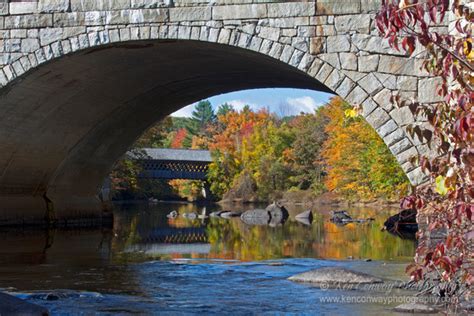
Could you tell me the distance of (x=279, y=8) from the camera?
10430 millimetres

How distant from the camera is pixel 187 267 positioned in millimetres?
12070

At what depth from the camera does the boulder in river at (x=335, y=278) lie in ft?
32.4

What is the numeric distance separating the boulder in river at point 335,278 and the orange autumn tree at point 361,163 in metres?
13.7

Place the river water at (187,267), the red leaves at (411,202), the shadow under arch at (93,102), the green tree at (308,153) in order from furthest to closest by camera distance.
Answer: the green tree at (308,153) → the shadow under arch at (93,102) → the river water at (187,267) → the red leaves at (411,202)

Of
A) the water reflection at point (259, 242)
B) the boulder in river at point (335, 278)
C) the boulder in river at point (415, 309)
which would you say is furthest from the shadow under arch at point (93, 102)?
the boulder in river at point (415, 309)

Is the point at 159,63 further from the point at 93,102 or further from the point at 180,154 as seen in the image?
the point at 180,154

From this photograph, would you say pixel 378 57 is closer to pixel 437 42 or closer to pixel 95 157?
pixel 437 42

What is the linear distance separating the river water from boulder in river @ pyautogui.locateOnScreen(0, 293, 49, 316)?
110cm

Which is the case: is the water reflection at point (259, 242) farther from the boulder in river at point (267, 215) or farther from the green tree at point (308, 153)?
the green tree at point (308, 153)

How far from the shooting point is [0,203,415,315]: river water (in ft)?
27.9

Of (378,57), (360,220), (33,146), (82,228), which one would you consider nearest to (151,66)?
(33,146)

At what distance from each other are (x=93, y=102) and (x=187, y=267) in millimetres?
4568

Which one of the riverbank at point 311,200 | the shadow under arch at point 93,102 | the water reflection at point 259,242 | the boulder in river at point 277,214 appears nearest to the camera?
the shadow under arch at point 93,102

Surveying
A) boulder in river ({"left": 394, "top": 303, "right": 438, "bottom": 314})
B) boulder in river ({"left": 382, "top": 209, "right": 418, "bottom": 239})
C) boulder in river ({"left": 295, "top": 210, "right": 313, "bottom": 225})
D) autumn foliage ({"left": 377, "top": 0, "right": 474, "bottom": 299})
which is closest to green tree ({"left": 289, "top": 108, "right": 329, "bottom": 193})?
boulder in river ({"left": 295, "top": 210, "right": 313, "bottom": 225})
